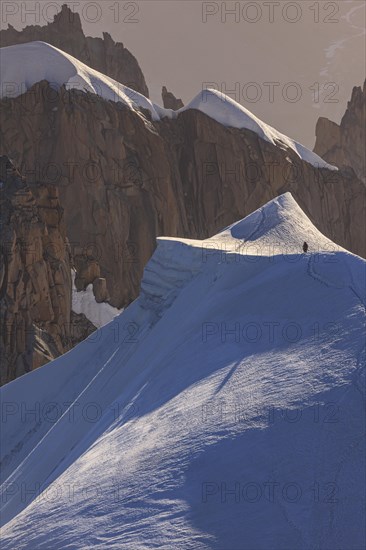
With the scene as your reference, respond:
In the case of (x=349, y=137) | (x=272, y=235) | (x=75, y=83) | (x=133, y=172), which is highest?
(x=75, y=83)

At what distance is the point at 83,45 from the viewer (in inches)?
3895

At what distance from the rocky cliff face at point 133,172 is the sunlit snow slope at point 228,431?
39.6 m

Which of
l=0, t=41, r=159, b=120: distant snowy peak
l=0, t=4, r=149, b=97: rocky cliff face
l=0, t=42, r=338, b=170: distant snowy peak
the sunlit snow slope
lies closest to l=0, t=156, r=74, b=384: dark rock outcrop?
l=0, t=41, r=159, b=120: distant snowy peak

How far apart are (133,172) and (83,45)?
43639 millimetres

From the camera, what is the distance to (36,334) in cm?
3422

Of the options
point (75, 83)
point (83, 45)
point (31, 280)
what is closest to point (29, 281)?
point (31, 280)

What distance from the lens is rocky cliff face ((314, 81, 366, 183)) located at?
100250 millimetres

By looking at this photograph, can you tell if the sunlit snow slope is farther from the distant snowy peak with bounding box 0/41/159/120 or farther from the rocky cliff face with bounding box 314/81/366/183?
the rocky cliff face with bounding box 314/81/366/183

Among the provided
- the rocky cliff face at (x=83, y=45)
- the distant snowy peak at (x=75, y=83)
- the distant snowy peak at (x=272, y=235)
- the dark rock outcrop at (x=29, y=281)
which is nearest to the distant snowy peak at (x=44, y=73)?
the distant snowy peak at (x=75, y=83)

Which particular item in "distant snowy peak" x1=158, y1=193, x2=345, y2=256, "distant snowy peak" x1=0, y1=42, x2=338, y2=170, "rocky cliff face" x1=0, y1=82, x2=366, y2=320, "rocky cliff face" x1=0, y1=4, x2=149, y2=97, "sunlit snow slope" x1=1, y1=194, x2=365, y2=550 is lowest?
"sunlit snow slope" x1=1, y1=194, x2=365, y2=550

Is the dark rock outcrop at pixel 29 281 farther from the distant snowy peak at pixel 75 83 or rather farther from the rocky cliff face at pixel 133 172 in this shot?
the distant snowy peak at pixel 75 83

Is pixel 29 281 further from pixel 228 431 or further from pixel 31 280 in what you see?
pixel 228 431

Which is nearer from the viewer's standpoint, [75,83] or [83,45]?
[75,83]

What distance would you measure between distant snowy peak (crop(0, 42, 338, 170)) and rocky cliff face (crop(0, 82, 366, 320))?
79 centimetres
